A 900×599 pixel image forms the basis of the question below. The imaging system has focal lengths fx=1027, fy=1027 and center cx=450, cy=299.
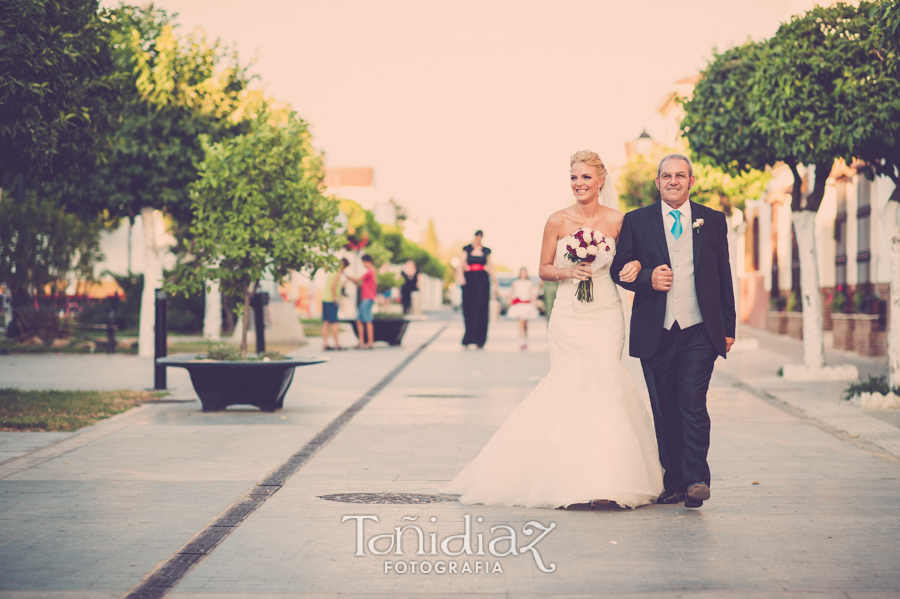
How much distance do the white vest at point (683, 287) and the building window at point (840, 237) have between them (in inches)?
663

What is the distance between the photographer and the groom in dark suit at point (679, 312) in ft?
18.9

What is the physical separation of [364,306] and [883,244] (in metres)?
9.76

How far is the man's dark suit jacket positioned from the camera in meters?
5.77

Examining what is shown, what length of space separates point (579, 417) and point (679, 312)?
824 mm

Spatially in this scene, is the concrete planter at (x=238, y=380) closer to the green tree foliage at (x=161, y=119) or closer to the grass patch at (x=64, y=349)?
the green tree foliage at (x=161, y=119)

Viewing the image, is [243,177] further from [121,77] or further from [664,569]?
[664,569]

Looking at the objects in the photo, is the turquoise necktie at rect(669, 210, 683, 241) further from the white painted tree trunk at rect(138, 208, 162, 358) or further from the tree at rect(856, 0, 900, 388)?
the white painted tree trunk at rect(138, 208, 162, 358)

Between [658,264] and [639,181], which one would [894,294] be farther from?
[639,181]

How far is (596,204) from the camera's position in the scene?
6.27 metres

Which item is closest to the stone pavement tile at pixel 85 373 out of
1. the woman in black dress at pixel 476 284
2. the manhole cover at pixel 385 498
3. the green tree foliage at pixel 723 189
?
the manhole cover at pixel 385 498

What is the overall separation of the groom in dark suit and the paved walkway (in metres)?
0.37

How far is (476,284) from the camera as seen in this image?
19.9 m

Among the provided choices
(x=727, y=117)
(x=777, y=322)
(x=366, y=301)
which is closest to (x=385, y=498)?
(x=727, y=117)

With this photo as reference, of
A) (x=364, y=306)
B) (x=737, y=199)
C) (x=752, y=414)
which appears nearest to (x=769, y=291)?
(x=737, y=199)
